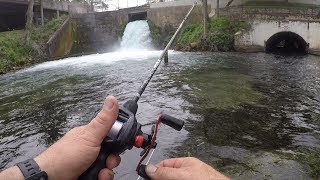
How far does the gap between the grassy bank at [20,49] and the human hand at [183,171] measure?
18639 mm

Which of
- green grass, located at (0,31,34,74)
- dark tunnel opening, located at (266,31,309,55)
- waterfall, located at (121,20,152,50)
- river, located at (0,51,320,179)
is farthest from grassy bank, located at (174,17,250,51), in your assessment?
green grass, located at (0,31,34,74)

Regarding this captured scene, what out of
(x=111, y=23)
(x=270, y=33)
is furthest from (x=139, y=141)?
(x=111, y=23)

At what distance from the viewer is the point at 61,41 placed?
28094 millimetres

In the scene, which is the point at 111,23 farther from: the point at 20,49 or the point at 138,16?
the point at 20,49

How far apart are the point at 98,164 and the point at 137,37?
3202 cm

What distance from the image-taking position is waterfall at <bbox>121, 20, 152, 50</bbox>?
3241 cm

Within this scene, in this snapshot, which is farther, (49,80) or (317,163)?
(49,80)

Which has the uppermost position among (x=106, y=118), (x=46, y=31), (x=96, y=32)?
(x=96, y=32)

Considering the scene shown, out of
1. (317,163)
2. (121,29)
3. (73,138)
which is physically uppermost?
(121,29)

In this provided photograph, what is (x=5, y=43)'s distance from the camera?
875 inches

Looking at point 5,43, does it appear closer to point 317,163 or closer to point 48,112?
point 48,112

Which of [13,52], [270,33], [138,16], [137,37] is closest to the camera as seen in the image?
[13,52]

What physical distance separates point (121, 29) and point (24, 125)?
27.5 meters

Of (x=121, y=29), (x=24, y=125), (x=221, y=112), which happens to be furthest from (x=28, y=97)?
(x=121, y=29)
